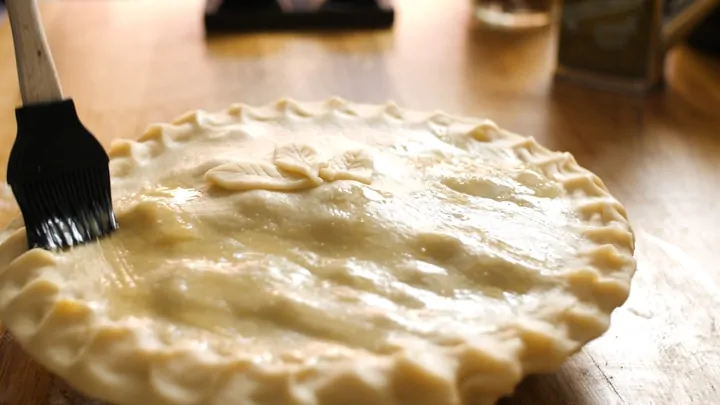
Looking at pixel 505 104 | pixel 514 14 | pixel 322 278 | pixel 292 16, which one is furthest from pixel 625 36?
pixel 322 278

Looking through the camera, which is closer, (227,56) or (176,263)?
(176,263)

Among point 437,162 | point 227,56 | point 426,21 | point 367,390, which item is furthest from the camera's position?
point 426,21

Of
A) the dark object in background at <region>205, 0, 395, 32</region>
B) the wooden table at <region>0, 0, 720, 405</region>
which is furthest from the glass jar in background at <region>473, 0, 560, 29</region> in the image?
the dark object in background at <region>205, 0, 395, 32</region>

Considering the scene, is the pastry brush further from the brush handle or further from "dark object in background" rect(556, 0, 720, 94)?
"dark object in background" rect(556, 0, 720, 94)

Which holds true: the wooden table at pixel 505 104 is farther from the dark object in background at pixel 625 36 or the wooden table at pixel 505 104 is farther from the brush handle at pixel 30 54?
the brush handle at pixel 30 54

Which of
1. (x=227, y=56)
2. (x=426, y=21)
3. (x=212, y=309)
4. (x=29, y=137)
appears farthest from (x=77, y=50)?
(x=212, y=309)

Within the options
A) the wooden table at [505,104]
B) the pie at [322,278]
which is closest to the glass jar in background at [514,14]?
the wooden table at [505,104]

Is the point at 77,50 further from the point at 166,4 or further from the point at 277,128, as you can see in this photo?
the point at 277,128
